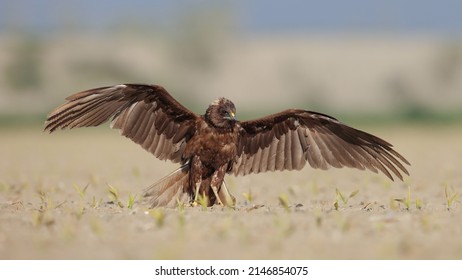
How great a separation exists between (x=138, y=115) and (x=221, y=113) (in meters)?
0.97

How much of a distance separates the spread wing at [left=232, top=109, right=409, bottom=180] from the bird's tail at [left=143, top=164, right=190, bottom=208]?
0.76 m

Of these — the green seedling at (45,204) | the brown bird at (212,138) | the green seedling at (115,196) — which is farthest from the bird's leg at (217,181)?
the green seedling at (45,204)

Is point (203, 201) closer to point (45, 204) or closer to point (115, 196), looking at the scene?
point (115, 196)

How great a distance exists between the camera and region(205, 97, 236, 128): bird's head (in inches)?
335

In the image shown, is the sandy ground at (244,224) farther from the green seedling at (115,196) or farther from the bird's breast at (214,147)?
the bird's breast at (214,147)

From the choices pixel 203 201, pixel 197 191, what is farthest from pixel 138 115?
pixel 203 201

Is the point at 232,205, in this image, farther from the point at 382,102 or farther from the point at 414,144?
the point at 382,102

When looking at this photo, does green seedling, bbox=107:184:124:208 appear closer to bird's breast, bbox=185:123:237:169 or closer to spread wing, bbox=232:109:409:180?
bird's breast, bbox=185:123:237:169

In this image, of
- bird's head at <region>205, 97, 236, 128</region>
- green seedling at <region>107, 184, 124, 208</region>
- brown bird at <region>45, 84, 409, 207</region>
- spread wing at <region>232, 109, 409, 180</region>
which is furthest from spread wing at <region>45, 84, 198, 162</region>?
spread wing at <region>232, 109, 409, 180</region>

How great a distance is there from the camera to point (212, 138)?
8547mm

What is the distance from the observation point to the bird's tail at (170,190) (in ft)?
28.0

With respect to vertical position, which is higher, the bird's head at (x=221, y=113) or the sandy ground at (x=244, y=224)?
the bird's head at (x=221, y=113)
